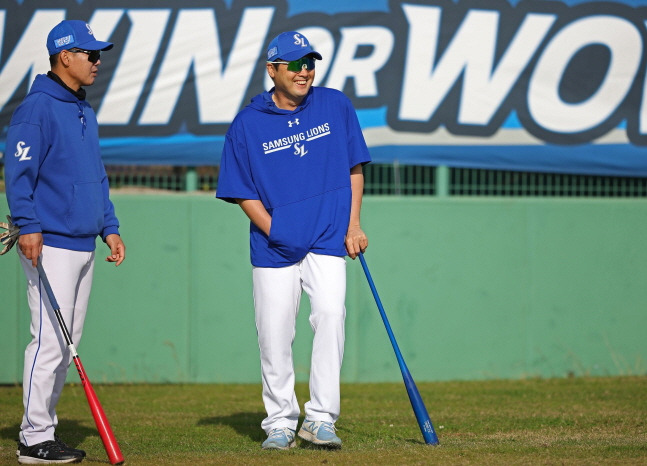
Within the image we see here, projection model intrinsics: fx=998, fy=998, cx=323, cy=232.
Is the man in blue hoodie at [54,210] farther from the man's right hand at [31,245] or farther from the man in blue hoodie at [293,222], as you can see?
the man in blue hoodie at [293,222]

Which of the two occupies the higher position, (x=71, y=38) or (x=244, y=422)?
(x=71, y=38)

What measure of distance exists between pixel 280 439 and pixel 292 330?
594 millimetres

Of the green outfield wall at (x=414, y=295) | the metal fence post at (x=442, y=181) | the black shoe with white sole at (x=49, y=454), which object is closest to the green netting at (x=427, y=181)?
the metal fence post at (x=442, y=181)

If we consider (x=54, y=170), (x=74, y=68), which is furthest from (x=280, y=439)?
(x=74, y=68)

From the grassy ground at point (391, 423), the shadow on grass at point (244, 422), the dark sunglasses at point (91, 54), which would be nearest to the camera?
the grassy ground at point (391, 423)

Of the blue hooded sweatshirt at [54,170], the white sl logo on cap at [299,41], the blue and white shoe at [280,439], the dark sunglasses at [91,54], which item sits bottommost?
the blue and white shoe at [280,439]

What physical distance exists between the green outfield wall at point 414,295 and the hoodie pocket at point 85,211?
368 centimetres

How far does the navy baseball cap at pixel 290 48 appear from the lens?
5.34 metres

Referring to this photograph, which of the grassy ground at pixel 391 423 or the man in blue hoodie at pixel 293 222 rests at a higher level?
the man in blue hoodie at pixel 293 222

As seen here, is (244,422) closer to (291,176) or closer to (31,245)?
(291,176)

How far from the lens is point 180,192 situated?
30.6 ft

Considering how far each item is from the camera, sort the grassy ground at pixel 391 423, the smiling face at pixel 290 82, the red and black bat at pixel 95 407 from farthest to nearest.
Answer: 1. the smiling face at pixel 290 82
2. the grassy ground at pixel 391 423
3. the red and black bat at pixel 95 407

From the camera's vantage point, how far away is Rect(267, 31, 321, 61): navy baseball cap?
17.5 ft

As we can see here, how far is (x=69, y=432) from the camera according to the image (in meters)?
6.34
